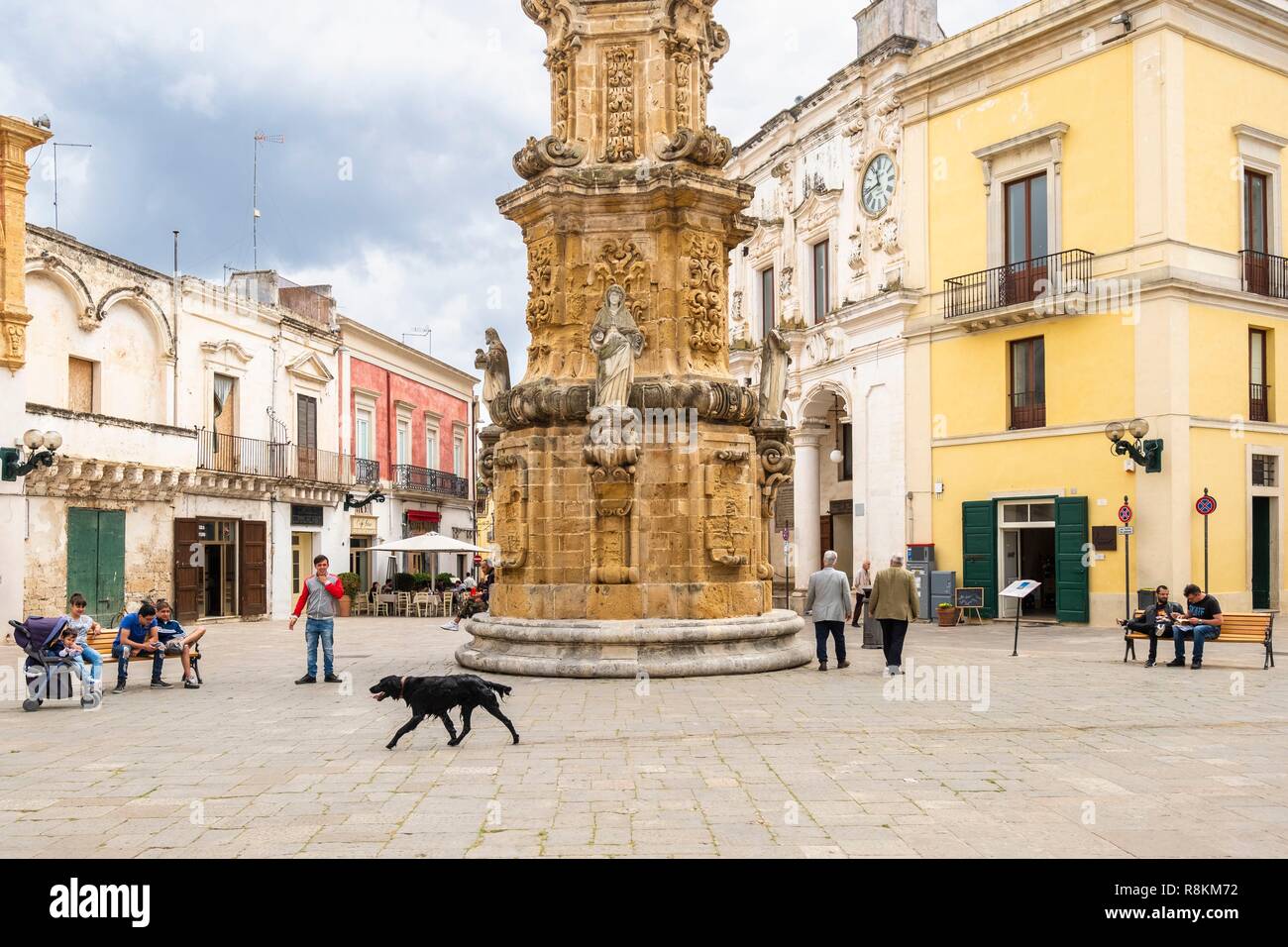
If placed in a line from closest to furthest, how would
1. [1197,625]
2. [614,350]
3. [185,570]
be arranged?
1. [614,350]
2. [1197,625]
3. [185,570]

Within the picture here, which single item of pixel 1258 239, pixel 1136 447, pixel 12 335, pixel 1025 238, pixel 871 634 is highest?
pixel 1025 238

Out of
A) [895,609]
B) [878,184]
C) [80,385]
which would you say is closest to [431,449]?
[80,385]

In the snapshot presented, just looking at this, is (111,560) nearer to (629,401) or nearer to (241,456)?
(241,456)

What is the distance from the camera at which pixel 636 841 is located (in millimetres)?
5375

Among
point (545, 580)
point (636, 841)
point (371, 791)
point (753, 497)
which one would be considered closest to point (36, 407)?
point (545, 580)

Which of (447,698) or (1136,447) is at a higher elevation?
(1136,447)

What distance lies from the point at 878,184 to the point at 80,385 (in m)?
17.6

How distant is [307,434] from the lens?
30109 mm

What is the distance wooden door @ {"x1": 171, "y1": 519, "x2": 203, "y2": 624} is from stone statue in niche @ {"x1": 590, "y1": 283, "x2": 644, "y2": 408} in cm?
1523

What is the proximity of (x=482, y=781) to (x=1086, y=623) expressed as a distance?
16.8 meters

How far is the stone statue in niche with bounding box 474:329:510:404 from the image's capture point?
13312 mm

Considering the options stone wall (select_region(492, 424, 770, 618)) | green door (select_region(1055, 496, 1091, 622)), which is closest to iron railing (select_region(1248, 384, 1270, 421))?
green door (select_region(1055, 496, 1091, 622))

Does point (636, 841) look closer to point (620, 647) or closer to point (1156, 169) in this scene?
point (620, 647)

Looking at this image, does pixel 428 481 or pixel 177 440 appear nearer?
pixel 177 440
